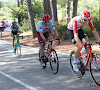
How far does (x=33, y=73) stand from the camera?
7.46 meters

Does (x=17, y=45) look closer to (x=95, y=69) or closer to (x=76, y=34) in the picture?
(x=76, y=34)

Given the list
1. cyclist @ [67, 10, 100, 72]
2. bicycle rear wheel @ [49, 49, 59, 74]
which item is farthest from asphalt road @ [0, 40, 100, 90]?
cyclist @ [67, 10, 100, 72]

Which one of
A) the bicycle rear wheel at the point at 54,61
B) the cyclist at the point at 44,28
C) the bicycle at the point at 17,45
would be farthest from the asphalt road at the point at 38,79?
the bicycle at the point at 17,45

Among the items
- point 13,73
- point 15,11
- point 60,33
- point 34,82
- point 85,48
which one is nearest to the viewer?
point 85,48

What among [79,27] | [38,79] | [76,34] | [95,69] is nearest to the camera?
[95,69]

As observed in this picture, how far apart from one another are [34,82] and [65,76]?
1.07 meters

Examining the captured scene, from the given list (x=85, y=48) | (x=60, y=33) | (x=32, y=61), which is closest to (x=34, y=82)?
(x=85, y=48)

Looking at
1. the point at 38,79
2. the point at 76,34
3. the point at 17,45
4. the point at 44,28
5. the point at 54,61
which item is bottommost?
the point at 38,79

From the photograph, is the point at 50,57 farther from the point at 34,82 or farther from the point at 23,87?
the point at 23,87

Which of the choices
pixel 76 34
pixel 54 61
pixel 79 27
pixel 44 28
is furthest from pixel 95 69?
pixel 44 28

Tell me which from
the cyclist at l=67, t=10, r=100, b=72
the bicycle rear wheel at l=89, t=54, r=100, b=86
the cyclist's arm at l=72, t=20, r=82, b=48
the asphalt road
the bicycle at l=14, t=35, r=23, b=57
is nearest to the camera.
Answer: the bicycle rear wheel at l=89, t=54, r=100, b=86

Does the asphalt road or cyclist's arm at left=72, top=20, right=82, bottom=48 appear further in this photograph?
the asphalt road

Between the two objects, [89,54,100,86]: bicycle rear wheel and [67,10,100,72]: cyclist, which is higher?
[67,10,100,72]: cyclist

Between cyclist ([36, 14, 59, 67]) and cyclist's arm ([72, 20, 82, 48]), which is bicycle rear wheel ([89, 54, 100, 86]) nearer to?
cyclist's arm ([72, 20, 82, 48])
